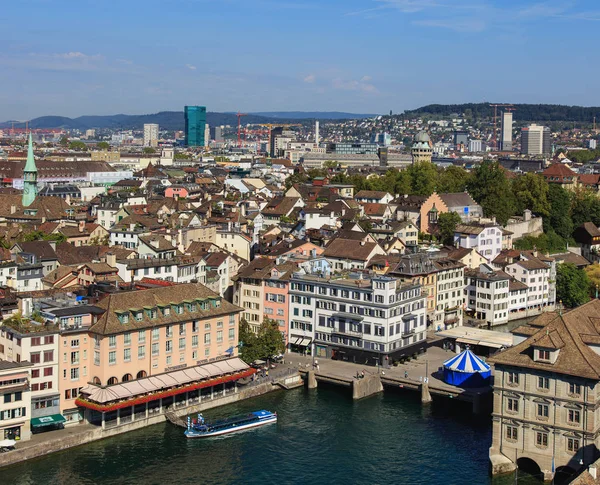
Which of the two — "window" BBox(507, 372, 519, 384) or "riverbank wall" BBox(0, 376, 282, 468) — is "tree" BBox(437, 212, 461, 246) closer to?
"riverbank wall" BBox(0, 376, 282, 468)

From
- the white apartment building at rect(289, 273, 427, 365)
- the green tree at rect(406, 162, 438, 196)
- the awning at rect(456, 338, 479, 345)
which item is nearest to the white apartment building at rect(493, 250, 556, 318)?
the awning at rect(456, 338, 479, 345)

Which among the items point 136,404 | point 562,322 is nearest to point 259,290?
point 136,404

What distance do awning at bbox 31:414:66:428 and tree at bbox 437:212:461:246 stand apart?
187 feet

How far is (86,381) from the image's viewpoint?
4944 centimetres

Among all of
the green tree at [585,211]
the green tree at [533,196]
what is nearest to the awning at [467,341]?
the green tree at [533,196]

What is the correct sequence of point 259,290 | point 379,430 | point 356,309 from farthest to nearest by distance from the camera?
point 259,290
point 356,309
point 379,430

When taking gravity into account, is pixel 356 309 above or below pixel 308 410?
above

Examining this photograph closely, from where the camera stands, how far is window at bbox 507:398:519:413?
43.2 m

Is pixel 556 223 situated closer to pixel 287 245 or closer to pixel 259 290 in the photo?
pixel 287 245

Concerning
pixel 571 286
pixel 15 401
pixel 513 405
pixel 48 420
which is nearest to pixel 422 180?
pixel 571 286

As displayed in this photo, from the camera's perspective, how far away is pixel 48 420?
1845 inches

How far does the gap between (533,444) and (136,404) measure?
67.0ft

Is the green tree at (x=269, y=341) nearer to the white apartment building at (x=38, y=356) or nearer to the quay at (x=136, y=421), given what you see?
the quay at (x=136, y=421)

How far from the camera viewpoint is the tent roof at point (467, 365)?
56.3 meters
